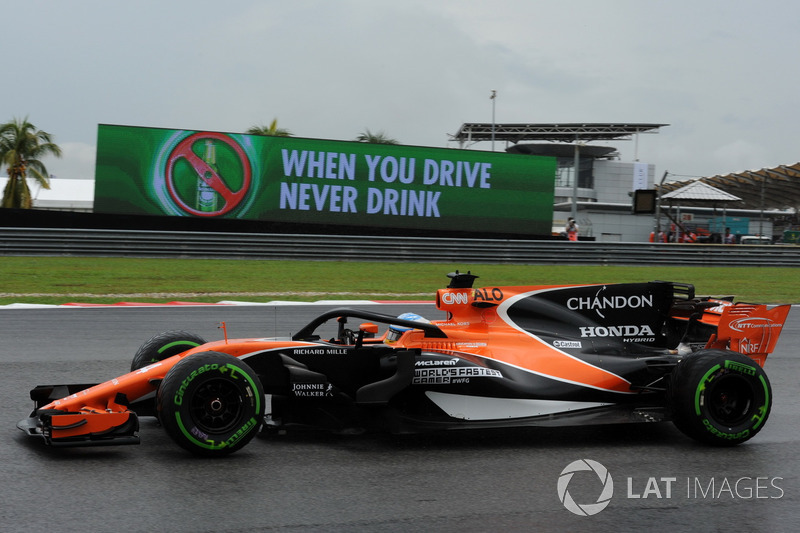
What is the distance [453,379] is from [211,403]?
5.04 ft

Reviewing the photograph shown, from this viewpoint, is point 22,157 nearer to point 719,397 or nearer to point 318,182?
point 318,182

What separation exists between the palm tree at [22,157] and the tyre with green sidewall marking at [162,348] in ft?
139

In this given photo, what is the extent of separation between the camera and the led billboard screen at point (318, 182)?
999 inches

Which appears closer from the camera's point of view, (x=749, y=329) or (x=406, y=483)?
(x=406, y=483)

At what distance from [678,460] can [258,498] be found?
2.60 meters

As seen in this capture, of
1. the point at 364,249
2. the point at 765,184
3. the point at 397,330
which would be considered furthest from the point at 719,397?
the point at 765,184

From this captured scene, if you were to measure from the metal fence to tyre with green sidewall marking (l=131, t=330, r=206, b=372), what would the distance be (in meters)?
15.9

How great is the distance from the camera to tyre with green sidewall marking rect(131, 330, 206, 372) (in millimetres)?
5672

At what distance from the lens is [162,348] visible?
5.71 metres

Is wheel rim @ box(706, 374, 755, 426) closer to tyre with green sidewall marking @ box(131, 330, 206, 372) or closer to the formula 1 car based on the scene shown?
the formula 1 car

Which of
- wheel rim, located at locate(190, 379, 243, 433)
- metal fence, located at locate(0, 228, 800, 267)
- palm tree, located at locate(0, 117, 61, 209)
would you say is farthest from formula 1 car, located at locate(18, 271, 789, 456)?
palm tree, located at locate(0, 117, 61, 209)

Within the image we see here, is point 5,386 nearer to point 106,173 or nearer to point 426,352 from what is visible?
point 426,352

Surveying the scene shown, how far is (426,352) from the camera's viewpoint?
5527 millimetres

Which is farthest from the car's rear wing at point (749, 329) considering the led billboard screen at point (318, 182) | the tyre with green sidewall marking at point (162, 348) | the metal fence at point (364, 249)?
the led billboard screen at point (318, 182)
